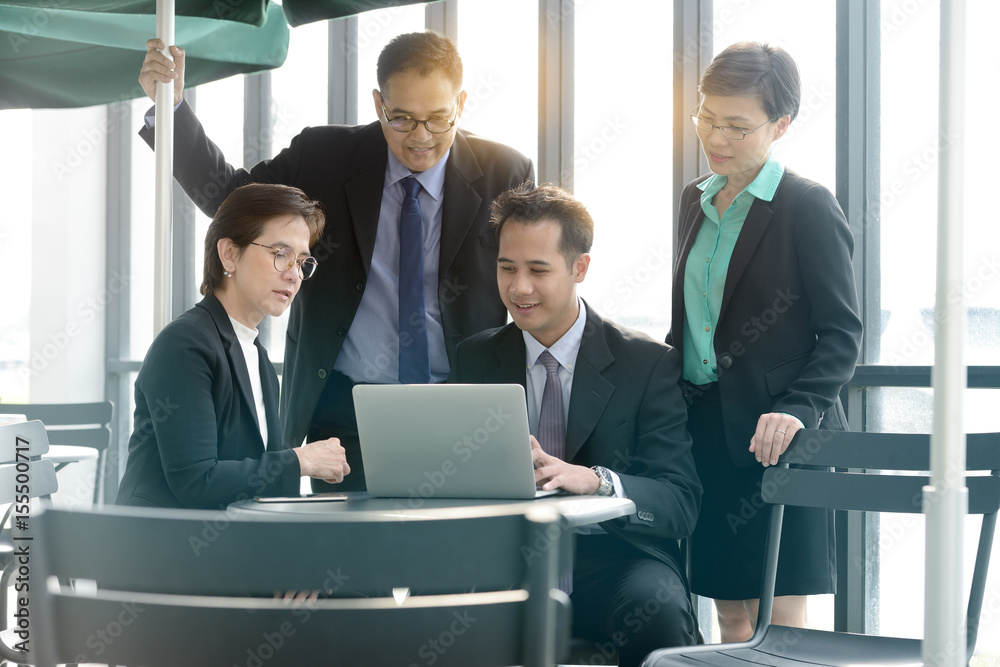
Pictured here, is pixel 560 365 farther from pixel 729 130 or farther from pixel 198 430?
pixel 198 430

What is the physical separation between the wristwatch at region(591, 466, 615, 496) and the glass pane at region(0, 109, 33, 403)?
4144mm

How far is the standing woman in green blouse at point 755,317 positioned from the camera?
2049mm

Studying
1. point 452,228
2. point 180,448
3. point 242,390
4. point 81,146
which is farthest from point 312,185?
point 81,146

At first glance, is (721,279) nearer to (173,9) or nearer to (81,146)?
(173,9)

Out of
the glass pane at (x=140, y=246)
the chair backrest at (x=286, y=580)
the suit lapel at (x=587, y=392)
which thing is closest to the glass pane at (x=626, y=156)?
the suit lapel at (x=587, y=392)

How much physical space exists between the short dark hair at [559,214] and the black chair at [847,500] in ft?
2.19

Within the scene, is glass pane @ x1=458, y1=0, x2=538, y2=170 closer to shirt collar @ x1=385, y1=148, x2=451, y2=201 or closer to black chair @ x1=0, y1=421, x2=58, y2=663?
shirt collar @ x1=385, y1=148, x2=451, y2=201

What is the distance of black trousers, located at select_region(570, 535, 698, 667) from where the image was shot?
1.76 meters

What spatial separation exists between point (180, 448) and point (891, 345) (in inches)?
88.8

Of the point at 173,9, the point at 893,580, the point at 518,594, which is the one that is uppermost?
the point at 173,9

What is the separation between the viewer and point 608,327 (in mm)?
2119

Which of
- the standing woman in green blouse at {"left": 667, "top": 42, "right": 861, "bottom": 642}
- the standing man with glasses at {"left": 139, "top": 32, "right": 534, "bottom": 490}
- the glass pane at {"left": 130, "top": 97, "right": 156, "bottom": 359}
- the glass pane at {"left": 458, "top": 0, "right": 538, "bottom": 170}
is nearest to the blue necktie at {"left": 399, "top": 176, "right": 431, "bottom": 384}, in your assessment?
the standing man with glasses at {"left": 139, "top": 32, "right": 534, "bottom": 490}

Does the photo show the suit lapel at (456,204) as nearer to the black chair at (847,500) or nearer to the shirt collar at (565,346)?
the shirt collar at (565,346)

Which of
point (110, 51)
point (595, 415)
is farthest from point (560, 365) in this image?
point (110, 51)
